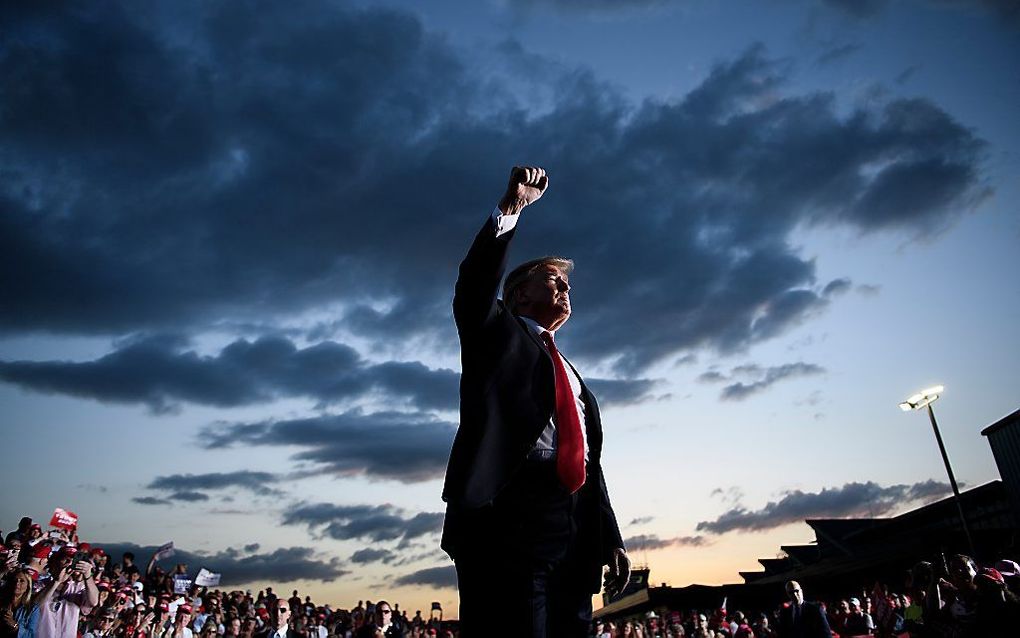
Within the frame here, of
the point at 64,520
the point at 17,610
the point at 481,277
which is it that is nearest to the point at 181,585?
the point at 64,520

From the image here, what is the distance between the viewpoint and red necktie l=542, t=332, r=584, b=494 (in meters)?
2.57

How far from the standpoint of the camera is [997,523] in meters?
26.4

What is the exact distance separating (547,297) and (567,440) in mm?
891

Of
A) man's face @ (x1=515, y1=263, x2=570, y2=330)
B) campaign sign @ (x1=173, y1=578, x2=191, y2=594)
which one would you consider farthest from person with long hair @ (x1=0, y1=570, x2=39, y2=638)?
campaign sign @ (x1=173, y1=578, x2=191, y2=594)

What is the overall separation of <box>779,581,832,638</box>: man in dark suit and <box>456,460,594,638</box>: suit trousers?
Answer: 7822 mm

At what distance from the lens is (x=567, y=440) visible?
8.60 ft

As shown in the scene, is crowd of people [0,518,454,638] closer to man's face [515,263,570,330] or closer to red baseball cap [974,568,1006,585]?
man's face [515,263,570,330]

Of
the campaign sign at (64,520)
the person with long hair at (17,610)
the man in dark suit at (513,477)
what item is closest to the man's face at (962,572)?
the man in dark suit at (513,477)

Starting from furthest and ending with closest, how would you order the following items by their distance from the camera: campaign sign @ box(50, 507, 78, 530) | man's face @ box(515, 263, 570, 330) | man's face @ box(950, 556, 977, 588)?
1. campaign sign @ box(50, 507, 78, 530)
2. man's face @ box(950, 556, 977, 588)
3. man's face @ box(515, 263, 570, 330)

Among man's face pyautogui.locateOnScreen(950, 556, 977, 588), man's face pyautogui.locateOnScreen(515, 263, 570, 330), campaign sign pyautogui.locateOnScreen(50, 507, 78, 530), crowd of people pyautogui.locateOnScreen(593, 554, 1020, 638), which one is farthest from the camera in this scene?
campaign sign pyautogui.locateOnScreen(50, 507, 78, 530)

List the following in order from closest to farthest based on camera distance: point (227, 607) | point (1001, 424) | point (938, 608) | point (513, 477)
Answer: point (513, 477) → point (938, 608) → point (227, 607) → point (1001, 424)

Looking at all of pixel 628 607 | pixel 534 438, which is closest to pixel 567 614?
pixel 534 438

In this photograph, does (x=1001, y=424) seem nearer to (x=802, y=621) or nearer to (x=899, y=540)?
(x=899, y=540)

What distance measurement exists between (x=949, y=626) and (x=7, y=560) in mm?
12190
